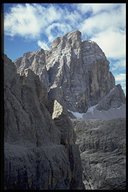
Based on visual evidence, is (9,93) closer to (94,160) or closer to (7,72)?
(7,72)

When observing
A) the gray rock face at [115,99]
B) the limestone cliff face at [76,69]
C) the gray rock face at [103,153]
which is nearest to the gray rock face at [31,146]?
the gray rock face at [103,153]

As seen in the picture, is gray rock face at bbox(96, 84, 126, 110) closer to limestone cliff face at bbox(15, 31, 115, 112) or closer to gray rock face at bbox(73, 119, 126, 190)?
limestone cliff face at bbox(15, 31, 115, 112)

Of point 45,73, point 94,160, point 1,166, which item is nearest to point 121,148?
point 94,160

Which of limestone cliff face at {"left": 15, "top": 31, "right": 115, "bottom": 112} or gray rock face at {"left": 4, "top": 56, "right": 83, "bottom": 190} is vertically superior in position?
limestone cliff face at {"left": 15, "top": 31, "right": 115, "bottom": 112}

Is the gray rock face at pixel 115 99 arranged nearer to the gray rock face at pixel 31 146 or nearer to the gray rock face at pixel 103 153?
the gray rock face at pixel 103 153

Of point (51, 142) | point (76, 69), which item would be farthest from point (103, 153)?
point (76, 69)

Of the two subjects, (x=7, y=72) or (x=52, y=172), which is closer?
(x=52, y=172)

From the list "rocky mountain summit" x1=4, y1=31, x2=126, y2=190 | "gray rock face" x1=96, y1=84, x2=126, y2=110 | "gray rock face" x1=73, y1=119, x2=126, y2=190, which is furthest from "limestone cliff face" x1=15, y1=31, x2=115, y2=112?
"gray rock face" x1=73, y1=119, x2=126, y2=190
